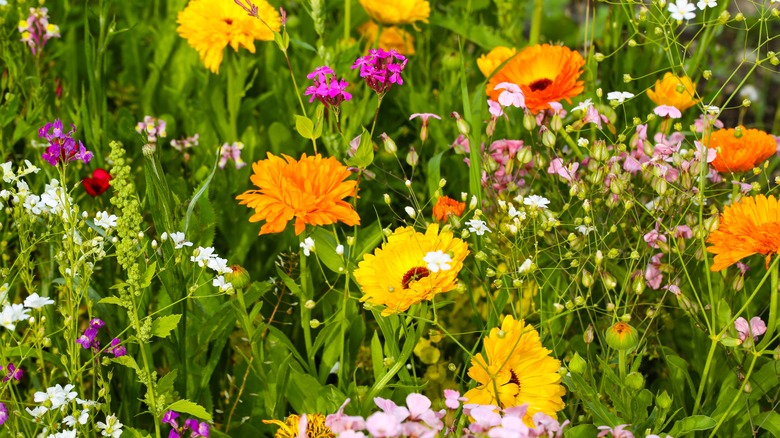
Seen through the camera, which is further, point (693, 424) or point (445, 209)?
point (445, 209)

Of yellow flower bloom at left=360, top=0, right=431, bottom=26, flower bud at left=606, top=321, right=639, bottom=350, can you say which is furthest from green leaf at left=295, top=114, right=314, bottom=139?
yellow flower bloom at left=360, top=0, right=431, bottom=26

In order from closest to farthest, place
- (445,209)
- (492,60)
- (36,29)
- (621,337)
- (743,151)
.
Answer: (621,337)
(445,209)
(743,151)
(492,60)
(36,29)

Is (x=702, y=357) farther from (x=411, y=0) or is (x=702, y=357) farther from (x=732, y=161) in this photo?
(x=411, y=0)

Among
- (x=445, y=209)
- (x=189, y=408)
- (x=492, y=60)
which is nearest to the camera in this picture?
(x=189, y=408)

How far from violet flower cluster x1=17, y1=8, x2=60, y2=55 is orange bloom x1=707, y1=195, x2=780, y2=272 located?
1191 mm

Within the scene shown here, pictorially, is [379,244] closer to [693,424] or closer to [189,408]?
[189,408]

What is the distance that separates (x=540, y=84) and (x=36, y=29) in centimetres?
95

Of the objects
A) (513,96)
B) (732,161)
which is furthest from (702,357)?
(513,96)

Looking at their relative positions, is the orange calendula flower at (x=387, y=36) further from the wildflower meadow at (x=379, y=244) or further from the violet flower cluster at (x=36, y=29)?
the violet flower cluster at (x=36, y=29)

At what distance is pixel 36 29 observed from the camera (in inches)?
67.4

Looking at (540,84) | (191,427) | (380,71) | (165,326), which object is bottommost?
(191,427)

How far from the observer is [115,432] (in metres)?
1.02

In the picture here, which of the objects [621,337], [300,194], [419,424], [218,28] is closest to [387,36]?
[218,28]

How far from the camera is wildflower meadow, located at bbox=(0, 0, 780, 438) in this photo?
1035 millimetres
